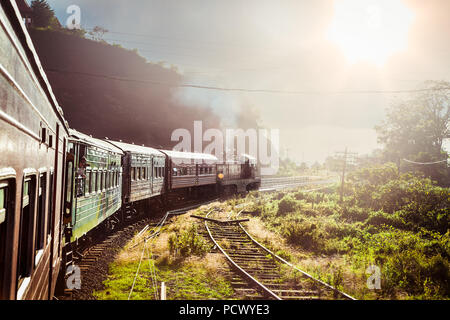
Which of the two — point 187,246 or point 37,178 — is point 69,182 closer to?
point 37,178

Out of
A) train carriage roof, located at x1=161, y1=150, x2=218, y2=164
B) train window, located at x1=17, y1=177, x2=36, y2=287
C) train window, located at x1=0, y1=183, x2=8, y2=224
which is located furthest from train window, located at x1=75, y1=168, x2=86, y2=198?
train carriage roof, located at x1=161, y1=150, x2=218, y2=164

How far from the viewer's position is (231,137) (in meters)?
72.1

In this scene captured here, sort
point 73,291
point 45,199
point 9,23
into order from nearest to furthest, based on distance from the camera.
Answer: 1. point 9,23
2. point 45,199
3. point 73,291

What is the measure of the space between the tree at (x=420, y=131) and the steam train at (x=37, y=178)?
92.0 feet

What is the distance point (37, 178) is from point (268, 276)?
6731mm

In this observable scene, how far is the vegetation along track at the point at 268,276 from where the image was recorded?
23.8 ft

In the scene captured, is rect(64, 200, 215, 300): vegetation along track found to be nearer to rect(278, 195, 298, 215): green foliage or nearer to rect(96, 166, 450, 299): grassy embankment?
rect(96, 166, 450, 299): grassy embankment

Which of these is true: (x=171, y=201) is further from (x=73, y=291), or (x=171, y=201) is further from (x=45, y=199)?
(x=45, y=199)

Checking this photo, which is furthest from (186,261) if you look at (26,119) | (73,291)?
(26,119)

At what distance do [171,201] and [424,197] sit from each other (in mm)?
15376

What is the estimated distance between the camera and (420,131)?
37.9 m

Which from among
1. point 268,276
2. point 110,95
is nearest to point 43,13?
point 268,276

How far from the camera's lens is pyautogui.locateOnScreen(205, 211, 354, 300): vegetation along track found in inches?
286

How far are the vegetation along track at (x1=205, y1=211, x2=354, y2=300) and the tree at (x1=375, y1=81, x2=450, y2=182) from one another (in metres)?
23.9
